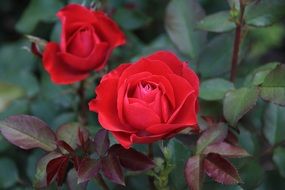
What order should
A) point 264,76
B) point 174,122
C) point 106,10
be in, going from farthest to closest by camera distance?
point 106,10 → point 264,76 → point 174,122

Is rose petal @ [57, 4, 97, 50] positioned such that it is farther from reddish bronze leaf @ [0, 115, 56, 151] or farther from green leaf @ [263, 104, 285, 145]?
green leaf @ [263, 104, 285, 145]

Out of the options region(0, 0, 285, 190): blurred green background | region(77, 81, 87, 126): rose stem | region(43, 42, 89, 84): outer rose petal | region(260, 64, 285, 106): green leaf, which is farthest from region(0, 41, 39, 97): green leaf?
region(260, 64, 285, 106): green leaf

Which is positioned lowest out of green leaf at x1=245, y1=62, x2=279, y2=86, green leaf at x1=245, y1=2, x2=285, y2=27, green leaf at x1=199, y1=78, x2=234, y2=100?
green leaf at x1=199, y1=78, x2=234, y2=100

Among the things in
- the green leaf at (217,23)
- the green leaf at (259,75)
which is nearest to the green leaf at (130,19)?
the green leaf at (217,23)

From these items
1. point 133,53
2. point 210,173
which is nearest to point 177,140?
point 210,173

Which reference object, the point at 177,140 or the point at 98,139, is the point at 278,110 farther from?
the point at 98,139

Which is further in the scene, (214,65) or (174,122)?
(214,65)

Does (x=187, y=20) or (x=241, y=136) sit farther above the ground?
(x=187, y=20)
